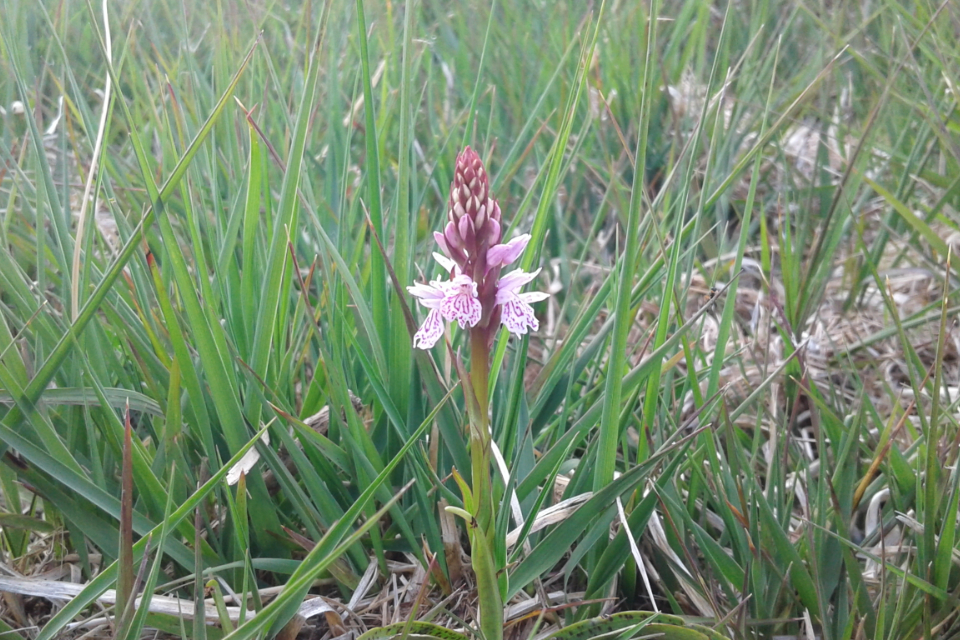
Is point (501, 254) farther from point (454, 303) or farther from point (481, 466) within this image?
point (481, 466)

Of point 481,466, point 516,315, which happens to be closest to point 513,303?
point 516,315

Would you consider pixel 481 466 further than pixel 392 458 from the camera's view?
No

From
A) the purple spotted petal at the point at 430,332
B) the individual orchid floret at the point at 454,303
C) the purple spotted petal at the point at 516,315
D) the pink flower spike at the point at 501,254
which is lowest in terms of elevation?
the purple spotted petal at the point at 430,332

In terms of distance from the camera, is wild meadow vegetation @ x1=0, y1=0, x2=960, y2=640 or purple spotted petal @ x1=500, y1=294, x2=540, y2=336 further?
wild meadow vegetation @ x1=0, y1=0, x2=960, y2=640

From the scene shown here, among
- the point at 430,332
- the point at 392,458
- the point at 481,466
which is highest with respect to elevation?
the point at 430,332

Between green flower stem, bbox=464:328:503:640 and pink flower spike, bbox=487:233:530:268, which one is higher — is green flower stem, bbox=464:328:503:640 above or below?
below

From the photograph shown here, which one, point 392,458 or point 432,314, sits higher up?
point 432,314

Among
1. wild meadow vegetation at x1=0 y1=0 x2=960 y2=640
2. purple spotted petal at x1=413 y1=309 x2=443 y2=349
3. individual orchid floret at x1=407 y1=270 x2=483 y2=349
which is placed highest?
individual orchid floret at x1=407 y1=270 x2=483 y2=349

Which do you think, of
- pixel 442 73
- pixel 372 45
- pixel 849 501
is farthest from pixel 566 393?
pixel 442 73

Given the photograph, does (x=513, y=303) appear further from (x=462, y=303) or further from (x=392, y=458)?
(x=392, y=458)
